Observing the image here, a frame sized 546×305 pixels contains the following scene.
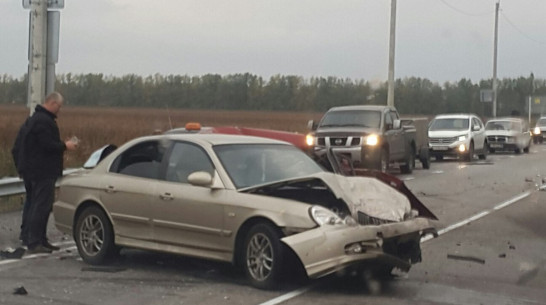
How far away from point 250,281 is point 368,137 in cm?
1556

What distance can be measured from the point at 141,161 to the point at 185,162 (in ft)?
2.16

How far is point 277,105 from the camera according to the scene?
8144 cm

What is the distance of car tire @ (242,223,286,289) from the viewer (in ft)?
26.5

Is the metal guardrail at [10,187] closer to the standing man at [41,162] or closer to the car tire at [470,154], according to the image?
the standing man at [41,162]

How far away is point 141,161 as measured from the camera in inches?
379

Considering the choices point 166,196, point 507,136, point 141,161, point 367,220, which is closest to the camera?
point 367,220

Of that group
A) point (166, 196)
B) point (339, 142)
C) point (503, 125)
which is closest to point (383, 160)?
point (339, 142)

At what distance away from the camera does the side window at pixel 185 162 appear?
903 cm

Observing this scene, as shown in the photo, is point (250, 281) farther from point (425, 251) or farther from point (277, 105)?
point (277, 105)

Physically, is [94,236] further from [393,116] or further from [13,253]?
[393,116]

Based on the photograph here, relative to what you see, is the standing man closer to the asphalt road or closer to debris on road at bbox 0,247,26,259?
debris on road at bbox 0,247,26,259

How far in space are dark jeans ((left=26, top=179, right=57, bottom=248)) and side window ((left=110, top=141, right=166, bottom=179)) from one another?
1048 millimetres

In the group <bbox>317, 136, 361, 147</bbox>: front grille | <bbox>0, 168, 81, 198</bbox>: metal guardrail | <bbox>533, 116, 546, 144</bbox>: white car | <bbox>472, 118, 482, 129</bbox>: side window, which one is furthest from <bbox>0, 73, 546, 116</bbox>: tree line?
<bbox>0, 168, 81, 198</bbox>: metal guardrail

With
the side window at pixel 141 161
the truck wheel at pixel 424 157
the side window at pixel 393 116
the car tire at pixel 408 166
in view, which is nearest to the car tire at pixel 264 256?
the side window at pixel 141 161
